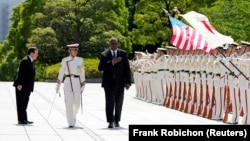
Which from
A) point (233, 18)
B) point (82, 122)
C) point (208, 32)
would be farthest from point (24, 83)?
point (233, 18)

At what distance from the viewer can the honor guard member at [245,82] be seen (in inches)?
548

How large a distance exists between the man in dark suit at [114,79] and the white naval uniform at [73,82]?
61 centimetres

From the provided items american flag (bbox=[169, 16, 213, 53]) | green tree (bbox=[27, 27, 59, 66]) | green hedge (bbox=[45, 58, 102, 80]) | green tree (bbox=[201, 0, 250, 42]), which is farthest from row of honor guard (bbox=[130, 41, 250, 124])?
green tree (bbox=[27, 27, 59, 66])

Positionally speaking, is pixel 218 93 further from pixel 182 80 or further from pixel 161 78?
pixel 161 78

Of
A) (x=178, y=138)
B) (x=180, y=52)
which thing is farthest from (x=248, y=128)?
(x=180, y=52)

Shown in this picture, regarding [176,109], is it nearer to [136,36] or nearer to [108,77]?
[108,77]

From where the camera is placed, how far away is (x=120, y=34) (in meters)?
52.8

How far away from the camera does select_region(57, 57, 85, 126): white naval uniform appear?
14188mm

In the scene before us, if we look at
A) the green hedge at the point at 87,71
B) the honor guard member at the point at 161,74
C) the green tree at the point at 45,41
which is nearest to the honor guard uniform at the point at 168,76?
the honor guard member at the point at 161,74

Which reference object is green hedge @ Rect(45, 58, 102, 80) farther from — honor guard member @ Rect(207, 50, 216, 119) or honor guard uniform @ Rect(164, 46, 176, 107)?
honor guard member @ Rect(207, 50, 216, 119)

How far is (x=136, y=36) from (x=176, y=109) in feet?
110

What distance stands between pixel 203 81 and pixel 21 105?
15.9ft

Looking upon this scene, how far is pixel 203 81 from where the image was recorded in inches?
680

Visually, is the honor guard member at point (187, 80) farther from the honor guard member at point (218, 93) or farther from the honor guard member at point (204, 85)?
the honor guard member at point (218, 93)
